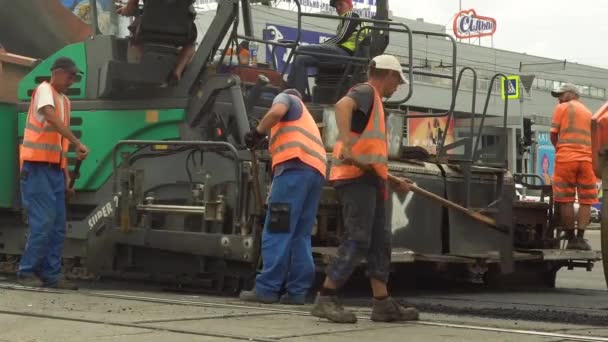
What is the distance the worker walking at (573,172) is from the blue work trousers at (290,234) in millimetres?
3534

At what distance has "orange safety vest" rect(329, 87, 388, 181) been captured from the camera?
705 cm

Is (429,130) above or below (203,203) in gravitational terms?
above

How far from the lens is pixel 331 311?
6.79 metres

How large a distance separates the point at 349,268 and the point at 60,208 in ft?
10.5

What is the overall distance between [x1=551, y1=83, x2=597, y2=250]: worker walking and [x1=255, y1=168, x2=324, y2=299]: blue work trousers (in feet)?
11.6

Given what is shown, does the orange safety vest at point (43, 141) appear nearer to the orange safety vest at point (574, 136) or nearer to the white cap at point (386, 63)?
the white cap at point (386, 63)

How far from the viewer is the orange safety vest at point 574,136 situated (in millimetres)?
11125

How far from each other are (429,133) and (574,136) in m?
1.37

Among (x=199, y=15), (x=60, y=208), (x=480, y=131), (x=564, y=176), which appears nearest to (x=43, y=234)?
(x=60, y=208)

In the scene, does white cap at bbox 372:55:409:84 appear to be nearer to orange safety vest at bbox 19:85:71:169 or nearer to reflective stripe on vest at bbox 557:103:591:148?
orange safety vest at bbox 19:85:71:169

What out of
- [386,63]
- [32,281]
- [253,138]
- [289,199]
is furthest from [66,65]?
[386,63]

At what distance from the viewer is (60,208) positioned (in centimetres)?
930

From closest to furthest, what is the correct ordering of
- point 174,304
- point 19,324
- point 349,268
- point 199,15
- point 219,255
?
point 19,324, point 349,268, point 174,304, point 219,255, point 199,15

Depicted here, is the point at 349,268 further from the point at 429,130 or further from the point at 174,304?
the point at 429,130
